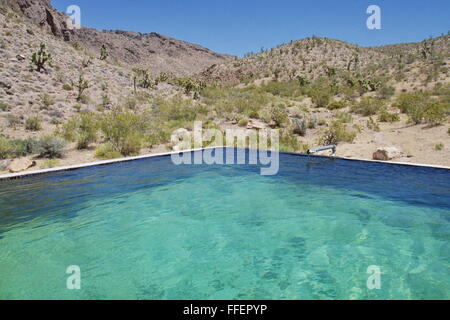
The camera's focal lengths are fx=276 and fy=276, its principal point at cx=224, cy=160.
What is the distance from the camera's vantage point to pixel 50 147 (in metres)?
10.0

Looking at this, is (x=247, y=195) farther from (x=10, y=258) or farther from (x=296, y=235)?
(x=10, y=258)

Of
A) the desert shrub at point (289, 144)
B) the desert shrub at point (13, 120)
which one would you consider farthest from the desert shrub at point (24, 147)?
the desert shrub at point (289, 144)

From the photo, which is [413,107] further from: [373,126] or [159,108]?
[159,108]

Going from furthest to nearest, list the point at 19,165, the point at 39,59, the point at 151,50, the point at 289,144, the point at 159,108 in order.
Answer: the point at 151,50
the point at 39,59
the point at 159,108
the point at 289,144
the point at 19,165

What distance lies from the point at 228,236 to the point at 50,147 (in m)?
8.60

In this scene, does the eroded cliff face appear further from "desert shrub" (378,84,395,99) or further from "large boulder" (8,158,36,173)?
"desert shrub" (378,84,395,99)

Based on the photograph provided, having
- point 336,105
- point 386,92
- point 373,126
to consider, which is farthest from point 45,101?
point 386,92

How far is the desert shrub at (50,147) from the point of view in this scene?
9.98m

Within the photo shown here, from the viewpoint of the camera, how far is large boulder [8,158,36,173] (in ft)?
27.8

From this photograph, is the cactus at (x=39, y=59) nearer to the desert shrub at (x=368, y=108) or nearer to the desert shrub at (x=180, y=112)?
the desert shrub at (x=180, y=112)

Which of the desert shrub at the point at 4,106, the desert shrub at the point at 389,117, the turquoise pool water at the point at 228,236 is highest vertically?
the desert shrub at the point at 4,106

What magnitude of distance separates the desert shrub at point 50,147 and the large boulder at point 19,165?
1.05m

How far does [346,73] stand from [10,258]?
3419 centimetres
